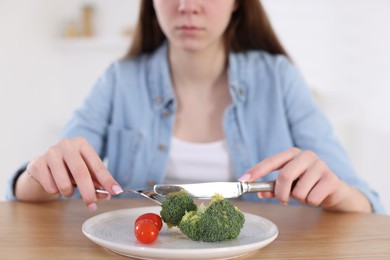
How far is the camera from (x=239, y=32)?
193cm

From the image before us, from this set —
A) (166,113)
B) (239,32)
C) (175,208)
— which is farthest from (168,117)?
(175,208)

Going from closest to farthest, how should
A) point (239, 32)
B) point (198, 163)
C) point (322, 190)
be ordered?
point (322, 190)
point (198, 163)
point (239, 32)

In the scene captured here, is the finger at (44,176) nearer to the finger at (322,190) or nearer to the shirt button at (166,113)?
the finger at (322,190)

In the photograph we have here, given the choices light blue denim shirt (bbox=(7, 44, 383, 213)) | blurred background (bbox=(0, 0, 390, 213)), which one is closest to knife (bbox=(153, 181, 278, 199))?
light blue denim shirt (bbox=(7, 44, 383, 213))

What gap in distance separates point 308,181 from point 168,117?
2.25ft

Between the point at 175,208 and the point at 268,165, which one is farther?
the point at 268,165

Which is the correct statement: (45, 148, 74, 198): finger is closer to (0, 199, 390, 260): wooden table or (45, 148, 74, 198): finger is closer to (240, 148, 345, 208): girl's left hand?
(0, 199, 390, 260): wooden table

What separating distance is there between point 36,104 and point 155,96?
7.27 ft

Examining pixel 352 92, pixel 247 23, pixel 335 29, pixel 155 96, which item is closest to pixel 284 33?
pixel 335 29

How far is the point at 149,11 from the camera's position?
6.25 feet

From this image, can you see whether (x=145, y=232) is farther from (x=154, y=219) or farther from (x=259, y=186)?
(x=259, y=186)

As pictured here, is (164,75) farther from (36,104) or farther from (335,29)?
(36,104)

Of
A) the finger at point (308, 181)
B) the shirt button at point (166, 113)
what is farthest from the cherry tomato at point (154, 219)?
the shirt button at point (166, 113)

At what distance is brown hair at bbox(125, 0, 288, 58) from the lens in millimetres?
1863
